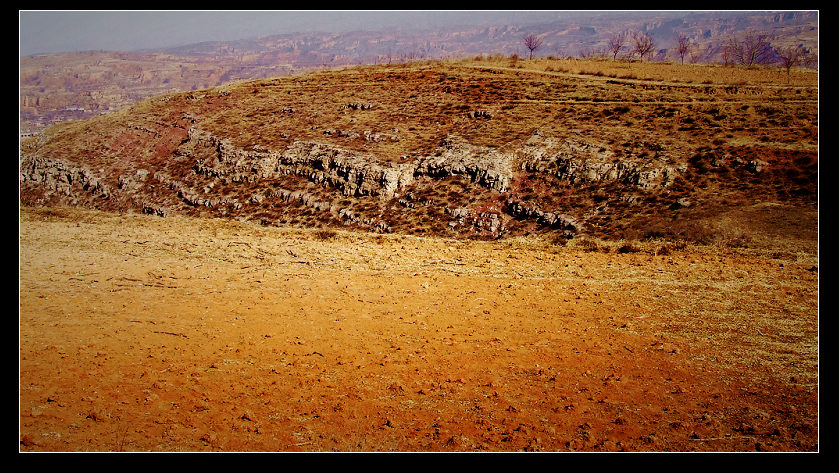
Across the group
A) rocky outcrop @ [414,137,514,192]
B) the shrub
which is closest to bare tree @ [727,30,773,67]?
rocky outcrop @ [414,137,514,192]

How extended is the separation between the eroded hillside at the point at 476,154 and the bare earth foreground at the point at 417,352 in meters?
6.22

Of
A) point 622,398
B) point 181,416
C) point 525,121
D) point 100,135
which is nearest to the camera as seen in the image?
point 181,416

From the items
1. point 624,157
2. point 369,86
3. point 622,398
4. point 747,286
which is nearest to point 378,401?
point 622,398

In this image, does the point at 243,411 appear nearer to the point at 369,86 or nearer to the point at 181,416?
the point at 181,416

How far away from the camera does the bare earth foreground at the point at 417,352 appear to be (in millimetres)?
6871

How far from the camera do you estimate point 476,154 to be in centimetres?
2659

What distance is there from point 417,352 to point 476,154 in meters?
19.0

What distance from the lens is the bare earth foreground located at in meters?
6.87

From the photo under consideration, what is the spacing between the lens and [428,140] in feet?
96.5

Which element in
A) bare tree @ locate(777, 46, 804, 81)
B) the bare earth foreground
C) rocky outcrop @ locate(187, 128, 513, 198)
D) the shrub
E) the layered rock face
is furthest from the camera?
bare tree @ locate(777, 46, 804, 81)

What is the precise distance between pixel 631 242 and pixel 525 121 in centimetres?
1392

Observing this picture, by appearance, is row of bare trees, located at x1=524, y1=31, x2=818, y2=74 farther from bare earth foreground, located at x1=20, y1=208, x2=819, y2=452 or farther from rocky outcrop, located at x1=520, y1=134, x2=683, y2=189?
bare earth foreground, located at x1=20, y1=208, x2=819, y2=452

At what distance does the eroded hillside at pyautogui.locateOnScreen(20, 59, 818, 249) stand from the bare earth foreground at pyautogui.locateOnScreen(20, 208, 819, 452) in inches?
245

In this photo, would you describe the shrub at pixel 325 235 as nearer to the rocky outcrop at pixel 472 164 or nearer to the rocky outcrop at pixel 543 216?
the rocky outcrop at pixel 472 164
